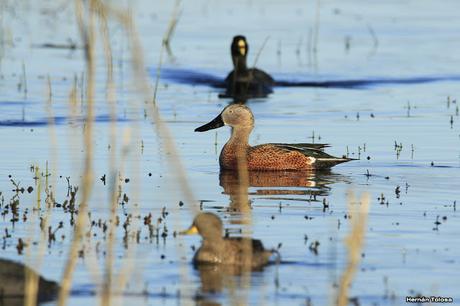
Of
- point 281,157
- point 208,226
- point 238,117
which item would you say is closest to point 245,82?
point 238,117

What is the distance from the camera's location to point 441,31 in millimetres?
28938

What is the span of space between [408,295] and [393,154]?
6.86 meters

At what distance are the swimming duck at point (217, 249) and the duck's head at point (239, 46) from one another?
1453 centimetres

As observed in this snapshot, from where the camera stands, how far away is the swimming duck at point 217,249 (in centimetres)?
912

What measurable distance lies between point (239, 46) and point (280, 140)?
23.5 ft

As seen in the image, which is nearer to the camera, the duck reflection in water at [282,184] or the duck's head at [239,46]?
the duck reflection in water at [282,184]

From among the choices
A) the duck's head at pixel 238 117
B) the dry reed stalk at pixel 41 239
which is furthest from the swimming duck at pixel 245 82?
the dry reed stalk at pixel 41 239

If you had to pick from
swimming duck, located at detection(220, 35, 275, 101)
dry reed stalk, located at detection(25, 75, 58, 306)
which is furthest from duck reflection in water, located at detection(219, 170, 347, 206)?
swimming duck, located at detection(220, 35, 275, 101)

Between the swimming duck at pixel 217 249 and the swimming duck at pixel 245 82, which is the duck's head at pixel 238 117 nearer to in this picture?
the swimming duck at pixel 217 249

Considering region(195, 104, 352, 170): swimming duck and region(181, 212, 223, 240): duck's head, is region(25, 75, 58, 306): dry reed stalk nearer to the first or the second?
region(181, 212, 223, 240): duck's head

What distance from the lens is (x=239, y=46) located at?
23688mm

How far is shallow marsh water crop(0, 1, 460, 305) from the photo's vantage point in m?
8.97

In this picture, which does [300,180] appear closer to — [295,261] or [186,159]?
[186,159]

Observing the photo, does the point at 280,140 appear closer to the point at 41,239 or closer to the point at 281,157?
the point at 281,157
